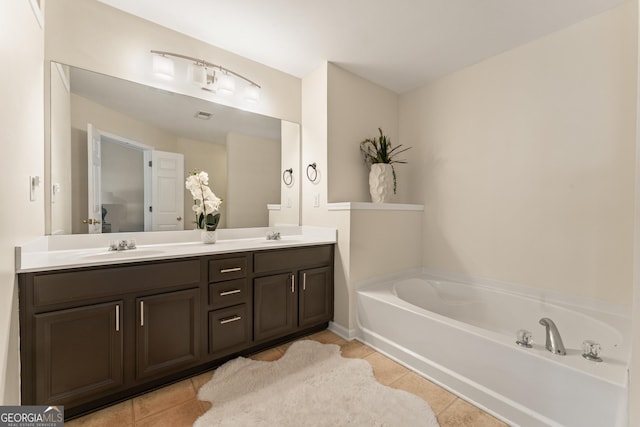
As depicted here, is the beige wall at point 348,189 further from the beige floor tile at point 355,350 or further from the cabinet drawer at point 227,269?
the cabinet drawer at point 227,269

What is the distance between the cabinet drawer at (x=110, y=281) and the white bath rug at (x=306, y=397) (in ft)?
2.23

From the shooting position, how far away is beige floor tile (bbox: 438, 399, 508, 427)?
1.33m

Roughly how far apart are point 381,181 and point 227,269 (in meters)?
1.59

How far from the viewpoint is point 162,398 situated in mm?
1496

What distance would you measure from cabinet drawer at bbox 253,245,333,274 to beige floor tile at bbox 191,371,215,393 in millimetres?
706

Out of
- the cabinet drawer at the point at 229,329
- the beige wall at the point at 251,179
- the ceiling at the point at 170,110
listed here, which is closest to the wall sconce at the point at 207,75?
the ceiling at the point at 170,110

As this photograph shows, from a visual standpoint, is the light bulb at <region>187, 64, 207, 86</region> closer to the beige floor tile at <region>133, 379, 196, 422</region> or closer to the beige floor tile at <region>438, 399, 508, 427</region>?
the beige floor tile at <region>133, 379, 196, 422</region>

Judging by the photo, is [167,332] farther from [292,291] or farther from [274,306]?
[292,291]

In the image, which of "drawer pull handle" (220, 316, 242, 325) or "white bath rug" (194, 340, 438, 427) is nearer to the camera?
"white bath rug" (194, 340, 438, 427)

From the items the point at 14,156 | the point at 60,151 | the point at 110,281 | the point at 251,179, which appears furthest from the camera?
the point at 251,179

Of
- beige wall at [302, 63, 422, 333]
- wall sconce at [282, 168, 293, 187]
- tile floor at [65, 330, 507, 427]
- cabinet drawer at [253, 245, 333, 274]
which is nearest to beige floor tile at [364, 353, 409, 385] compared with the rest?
tile floor at [65, 330, 507, 427]

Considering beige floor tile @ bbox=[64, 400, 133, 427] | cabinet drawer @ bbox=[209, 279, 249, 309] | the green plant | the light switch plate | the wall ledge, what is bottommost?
beige floor tile @ bbox=[64, 400, 133, 427]

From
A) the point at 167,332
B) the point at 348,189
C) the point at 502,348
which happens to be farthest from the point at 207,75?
the point at 502,348

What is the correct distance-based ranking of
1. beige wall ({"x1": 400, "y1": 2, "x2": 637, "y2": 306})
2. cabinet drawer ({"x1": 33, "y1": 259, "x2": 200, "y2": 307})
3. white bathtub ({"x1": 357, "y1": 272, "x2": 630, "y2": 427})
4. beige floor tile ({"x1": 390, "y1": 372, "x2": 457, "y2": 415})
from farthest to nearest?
beige wall ({"x1": 400, "y1": 2, "x2": 637, "y2": 306}) < beige floor tile ({"x1": 390, "y1": 372, "x2": 457, "y2": 415}) < cabinet drawer ({"x1": 33, "y1": 259, "x2": 200, "y2": 307}) < white bathtub ({"x1": 357, "y1": 272, "x2": 630, "y2": 427})
